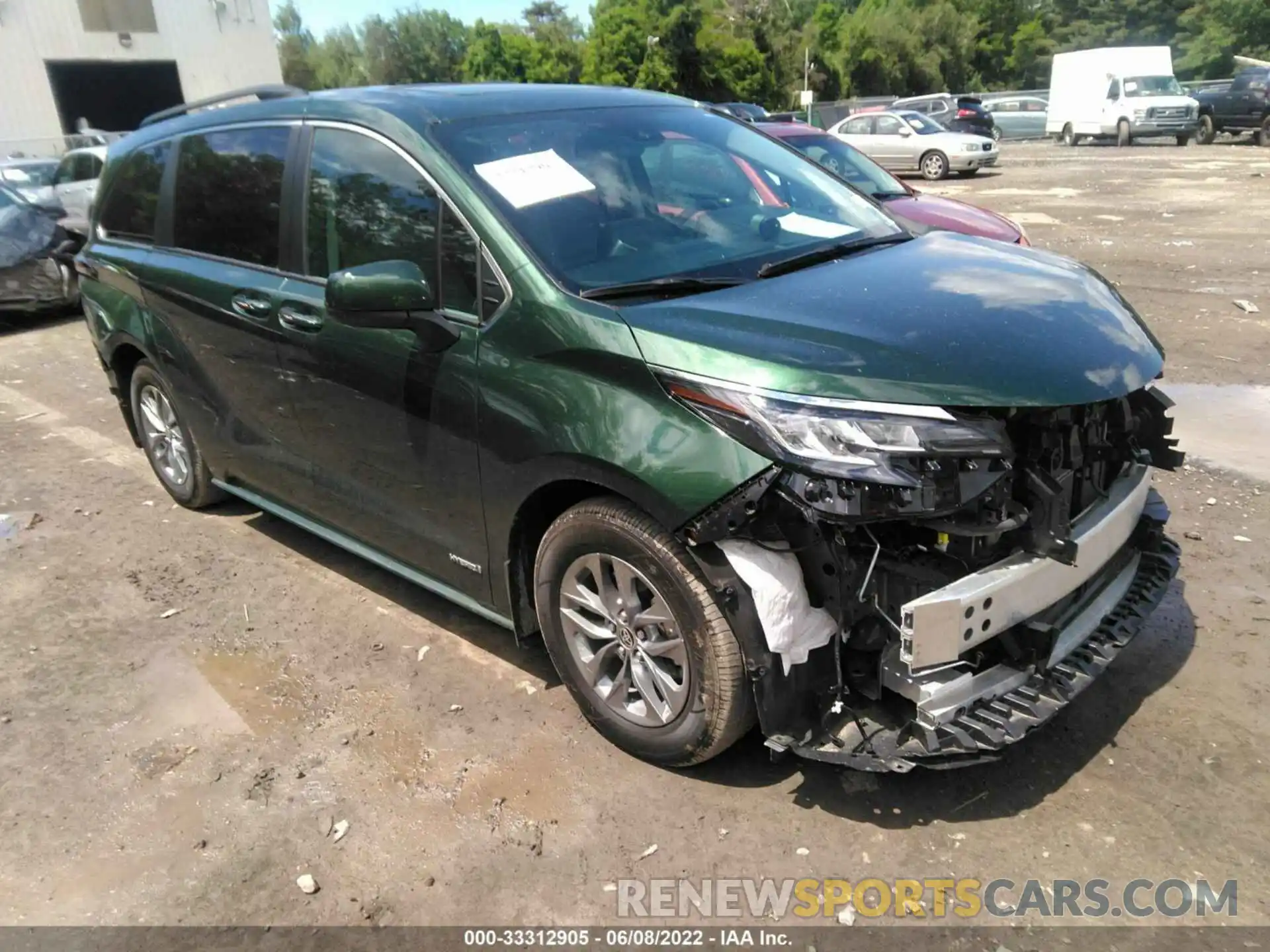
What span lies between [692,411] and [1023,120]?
36.9 metres

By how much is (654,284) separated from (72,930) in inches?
94.8

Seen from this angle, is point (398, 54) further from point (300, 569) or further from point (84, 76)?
point (300, 569)

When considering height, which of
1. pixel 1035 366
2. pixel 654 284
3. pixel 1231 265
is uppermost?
pixel 654 284

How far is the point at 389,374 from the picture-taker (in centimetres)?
342

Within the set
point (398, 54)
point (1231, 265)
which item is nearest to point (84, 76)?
point (1231, 265)

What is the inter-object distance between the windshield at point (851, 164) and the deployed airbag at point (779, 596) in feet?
21.3

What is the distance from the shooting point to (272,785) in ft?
10.5

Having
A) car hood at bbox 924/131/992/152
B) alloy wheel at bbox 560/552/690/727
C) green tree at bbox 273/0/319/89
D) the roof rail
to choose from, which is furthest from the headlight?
green tree at bbox 273/0/319/89

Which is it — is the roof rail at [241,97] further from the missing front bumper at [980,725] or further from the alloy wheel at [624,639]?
the missing front bumper at [980,725]

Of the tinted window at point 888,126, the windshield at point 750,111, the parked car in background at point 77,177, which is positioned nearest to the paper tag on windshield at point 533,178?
the windshield at point 750,111

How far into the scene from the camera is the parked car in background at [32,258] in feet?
34.4

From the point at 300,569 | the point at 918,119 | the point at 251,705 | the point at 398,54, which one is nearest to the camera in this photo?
the point at 251,705

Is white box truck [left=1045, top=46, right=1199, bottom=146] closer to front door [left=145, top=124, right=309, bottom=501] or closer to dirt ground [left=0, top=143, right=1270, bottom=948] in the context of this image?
dirt ground [left=0, top=143, right=1270, bottom=948]

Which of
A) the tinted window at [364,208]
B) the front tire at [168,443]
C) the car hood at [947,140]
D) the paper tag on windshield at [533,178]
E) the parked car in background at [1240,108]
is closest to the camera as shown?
the paper tag on windshield at [533,178]
